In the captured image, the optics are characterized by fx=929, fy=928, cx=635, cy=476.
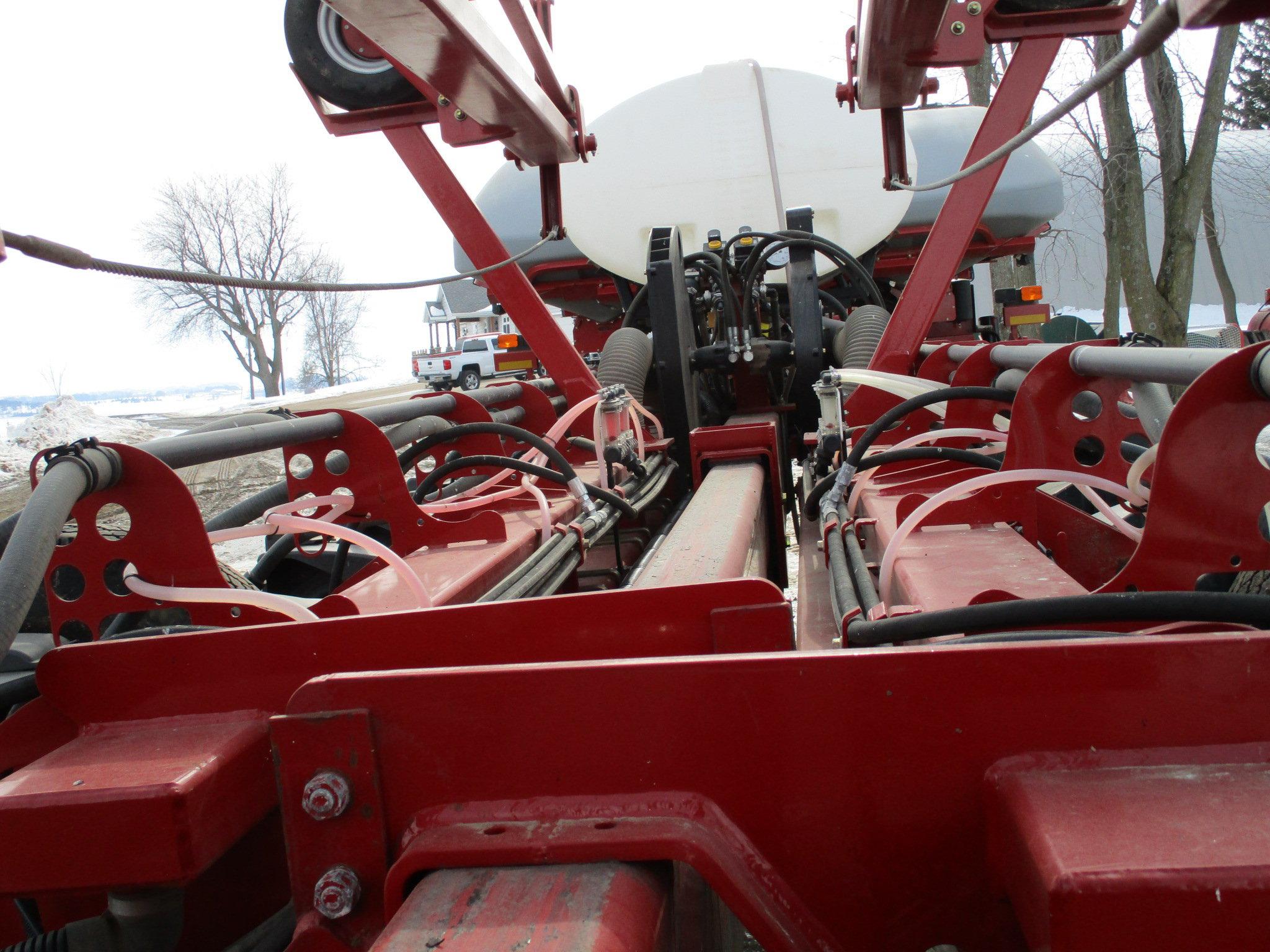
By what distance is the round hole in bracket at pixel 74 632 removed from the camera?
165cm

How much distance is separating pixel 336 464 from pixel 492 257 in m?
1.46

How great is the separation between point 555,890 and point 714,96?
5.12 m

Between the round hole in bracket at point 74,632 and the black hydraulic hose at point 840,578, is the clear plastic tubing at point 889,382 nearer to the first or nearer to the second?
the black hydraulic hose at point 840,578

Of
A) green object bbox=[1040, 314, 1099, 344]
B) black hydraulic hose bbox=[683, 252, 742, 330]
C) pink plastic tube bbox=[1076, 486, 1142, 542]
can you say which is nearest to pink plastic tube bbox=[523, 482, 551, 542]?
pink plastic tube bbox=[1076, 486, 1142, 542]

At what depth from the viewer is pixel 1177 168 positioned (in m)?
11.0

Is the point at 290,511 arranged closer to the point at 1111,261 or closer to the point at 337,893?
the point at 337,893

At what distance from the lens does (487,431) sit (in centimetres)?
283

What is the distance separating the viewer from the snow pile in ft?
38.7

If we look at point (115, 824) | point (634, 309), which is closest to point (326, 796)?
point (115, 824)

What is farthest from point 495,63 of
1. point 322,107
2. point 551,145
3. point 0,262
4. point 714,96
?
point 714,96

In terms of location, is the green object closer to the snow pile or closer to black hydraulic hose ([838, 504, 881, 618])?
black hydraulic hose ([838, 504, 881, 618])

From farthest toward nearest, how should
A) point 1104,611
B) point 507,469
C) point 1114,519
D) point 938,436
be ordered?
point 507,469 < point 938,436 < point 1114,519 < point 1104,611

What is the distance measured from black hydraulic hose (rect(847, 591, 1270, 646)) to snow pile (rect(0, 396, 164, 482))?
12.3 metres

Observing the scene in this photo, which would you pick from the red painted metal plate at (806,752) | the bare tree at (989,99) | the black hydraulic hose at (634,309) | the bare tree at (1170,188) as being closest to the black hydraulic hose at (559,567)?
the red painted metal plate at (806,752)
